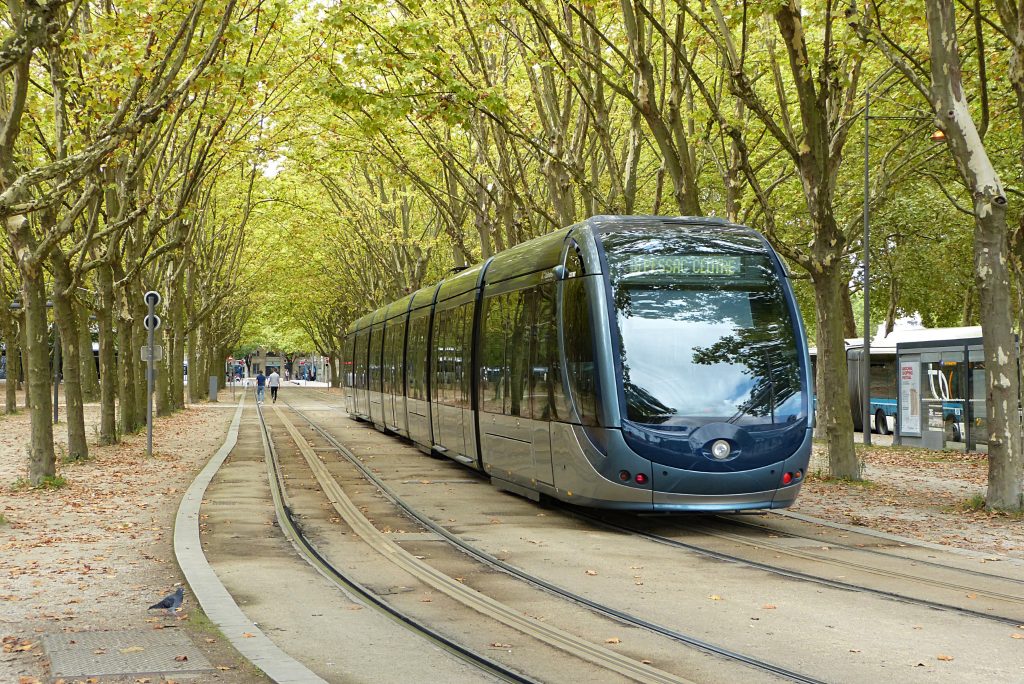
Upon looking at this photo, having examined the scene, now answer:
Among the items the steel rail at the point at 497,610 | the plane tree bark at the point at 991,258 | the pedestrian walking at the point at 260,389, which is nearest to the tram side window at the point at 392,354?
the steel rail at the point at 497,610

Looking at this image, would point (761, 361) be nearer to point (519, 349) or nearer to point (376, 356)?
point (519, 349)

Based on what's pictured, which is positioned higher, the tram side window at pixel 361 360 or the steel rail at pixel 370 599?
the tram side window at pixel 361 360

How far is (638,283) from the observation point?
11930 millimetres

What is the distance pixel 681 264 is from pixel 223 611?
6.21 meters

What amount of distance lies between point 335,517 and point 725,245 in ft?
16.6

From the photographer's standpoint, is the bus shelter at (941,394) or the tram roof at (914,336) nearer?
the bus shelter at (941,394)

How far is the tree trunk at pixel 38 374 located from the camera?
14961 mm

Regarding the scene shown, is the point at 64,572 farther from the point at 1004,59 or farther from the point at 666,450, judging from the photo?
the point at 1004,59

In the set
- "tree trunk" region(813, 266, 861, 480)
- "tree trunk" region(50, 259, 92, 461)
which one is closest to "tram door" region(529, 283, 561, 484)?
"tree trunk" region(813, 266, 861, 480)

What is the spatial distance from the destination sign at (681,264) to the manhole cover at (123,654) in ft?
21.1

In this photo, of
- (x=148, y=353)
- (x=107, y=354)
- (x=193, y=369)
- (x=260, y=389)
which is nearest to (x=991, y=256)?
(x=148, y=353)

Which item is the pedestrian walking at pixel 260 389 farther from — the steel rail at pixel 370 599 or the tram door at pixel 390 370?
the steel rail at pixel 370 599

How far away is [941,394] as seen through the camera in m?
24.8

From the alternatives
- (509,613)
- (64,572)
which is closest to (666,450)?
(509,613)
